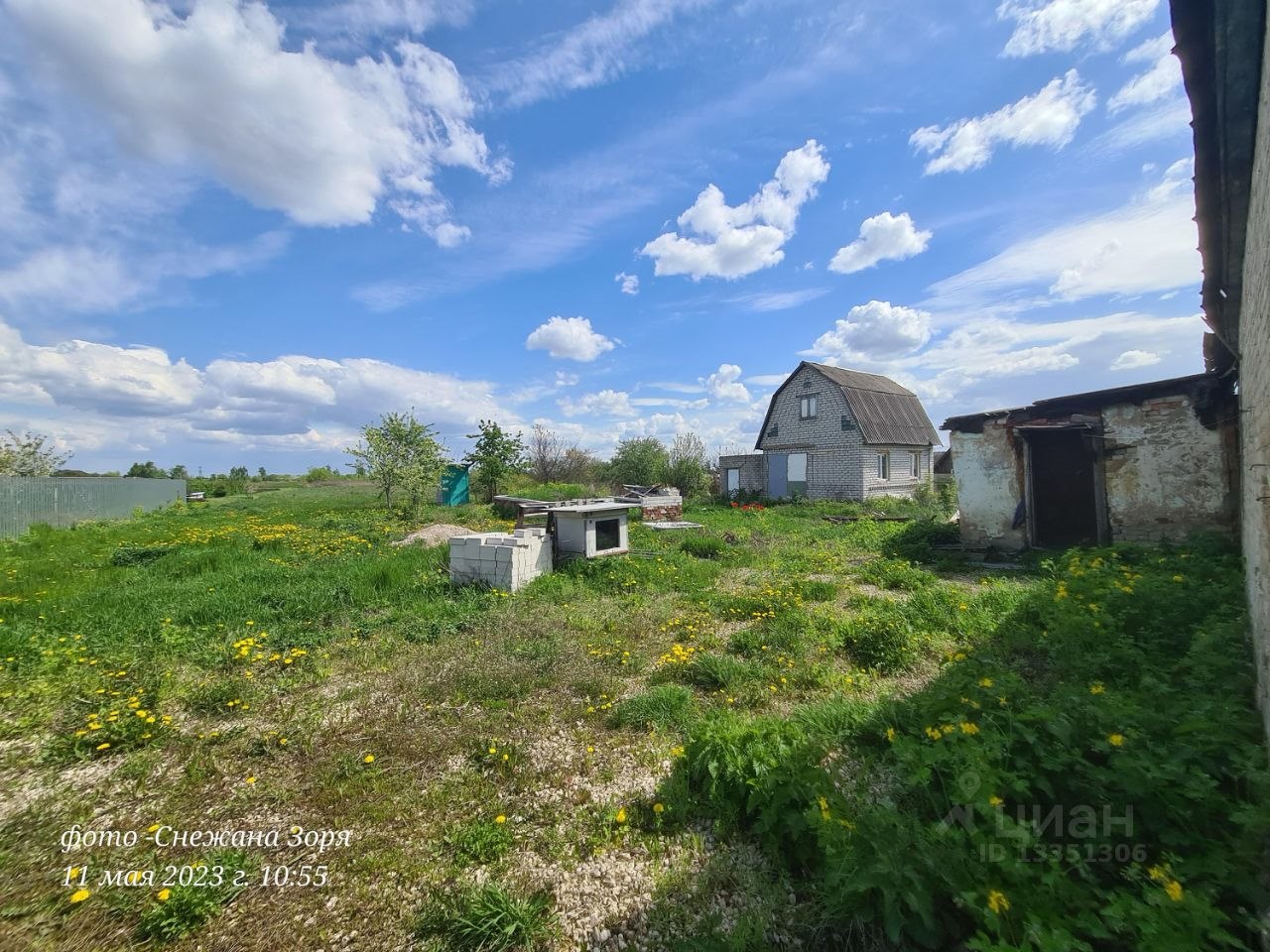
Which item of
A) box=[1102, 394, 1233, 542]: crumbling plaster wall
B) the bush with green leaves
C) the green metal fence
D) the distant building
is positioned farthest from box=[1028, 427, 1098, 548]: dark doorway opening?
the green metal fence

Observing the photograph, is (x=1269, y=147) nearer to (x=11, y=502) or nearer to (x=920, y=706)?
(x=920, y=706)

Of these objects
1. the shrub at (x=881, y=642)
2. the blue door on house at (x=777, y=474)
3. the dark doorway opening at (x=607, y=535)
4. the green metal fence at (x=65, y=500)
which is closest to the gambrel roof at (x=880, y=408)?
the blue door on house at (x=777, y=474)

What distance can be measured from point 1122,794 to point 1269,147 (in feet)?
9.99

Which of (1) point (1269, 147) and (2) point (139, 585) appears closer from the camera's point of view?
(1) point (1269, 147)

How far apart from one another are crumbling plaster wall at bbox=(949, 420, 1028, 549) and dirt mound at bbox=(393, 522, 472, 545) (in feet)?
35.5

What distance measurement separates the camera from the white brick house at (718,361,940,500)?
20.0 meters

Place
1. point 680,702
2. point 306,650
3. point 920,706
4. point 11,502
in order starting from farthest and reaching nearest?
point 11,502
point 306,650
point 680,702
point 920,706

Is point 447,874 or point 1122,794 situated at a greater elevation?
point 1122,794

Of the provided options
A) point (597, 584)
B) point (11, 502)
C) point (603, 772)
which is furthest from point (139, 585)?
point (11, 502)

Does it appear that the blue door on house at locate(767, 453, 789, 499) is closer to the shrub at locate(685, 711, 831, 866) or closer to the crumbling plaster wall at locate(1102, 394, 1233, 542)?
the crumbling plaster wall at locate(1102, 394, 1233, 542)

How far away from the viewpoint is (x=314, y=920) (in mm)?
2303

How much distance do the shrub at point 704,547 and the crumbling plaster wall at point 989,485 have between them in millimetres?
4907

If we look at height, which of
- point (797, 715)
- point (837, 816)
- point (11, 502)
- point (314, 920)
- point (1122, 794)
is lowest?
point (314, 920)

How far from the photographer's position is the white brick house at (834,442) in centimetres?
2002
